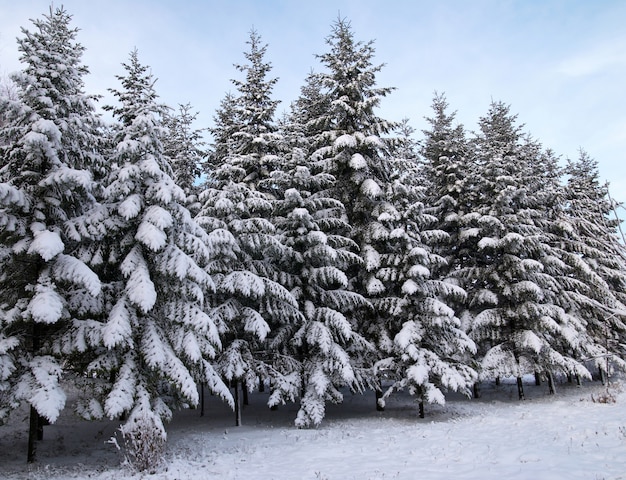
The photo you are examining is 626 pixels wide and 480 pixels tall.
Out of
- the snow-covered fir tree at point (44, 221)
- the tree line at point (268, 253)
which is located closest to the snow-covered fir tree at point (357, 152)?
the tree line at point (268, 253)

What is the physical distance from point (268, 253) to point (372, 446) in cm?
900

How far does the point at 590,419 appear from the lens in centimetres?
1552

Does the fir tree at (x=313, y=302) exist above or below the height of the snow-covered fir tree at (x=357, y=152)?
below

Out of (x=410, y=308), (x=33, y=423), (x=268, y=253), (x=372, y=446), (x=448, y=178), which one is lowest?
(x=372, y=446)

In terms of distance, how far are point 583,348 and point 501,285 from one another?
6.49 m

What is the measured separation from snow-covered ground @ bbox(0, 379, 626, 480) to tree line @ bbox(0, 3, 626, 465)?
1.20 m

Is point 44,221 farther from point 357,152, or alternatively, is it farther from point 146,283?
point 357,152

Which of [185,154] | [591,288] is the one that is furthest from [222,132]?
[591,288]

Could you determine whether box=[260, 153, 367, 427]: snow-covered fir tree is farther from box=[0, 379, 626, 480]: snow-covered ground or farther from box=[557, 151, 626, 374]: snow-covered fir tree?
box=[557, 151, 626, 374]: snow-covered fir tree

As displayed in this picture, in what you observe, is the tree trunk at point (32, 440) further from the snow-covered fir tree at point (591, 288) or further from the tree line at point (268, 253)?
the snow-covered fir tree at point (591, 288)

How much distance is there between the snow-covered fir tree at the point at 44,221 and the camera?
36.9 feet

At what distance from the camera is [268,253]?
18672mm

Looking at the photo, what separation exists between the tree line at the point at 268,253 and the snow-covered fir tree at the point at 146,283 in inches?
2.8

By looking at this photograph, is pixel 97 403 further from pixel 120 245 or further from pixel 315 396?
pixel 315 396
